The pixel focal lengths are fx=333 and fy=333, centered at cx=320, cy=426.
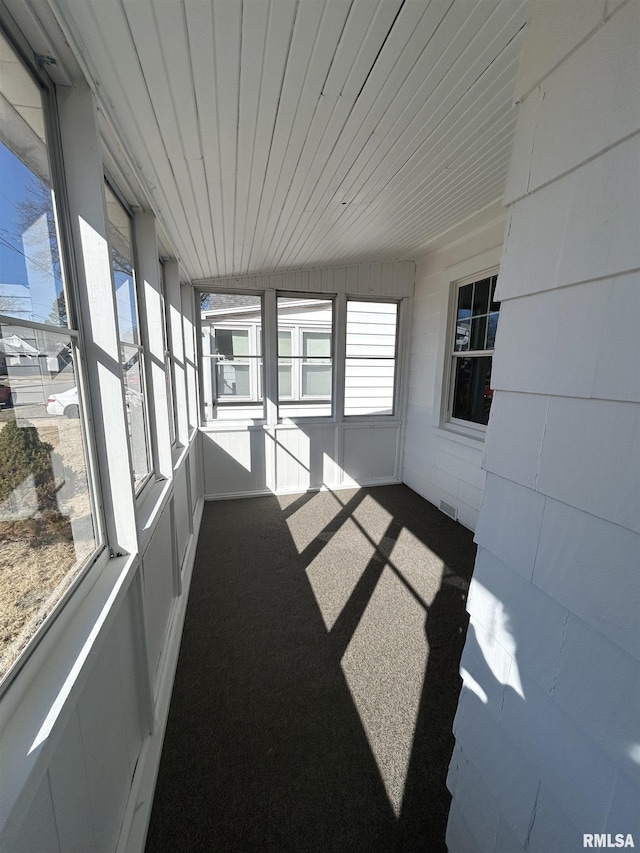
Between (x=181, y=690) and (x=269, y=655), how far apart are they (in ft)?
1.52

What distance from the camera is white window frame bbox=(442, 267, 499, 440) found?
3.31 meters

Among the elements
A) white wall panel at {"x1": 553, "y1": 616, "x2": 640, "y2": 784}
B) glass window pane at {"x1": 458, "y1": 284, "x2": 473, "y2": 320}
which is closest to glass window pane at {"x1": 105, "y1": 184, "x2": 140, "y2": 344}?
white wall panel at {"x1": 553, "y1": 616, "x2": 640, "y2": 784}

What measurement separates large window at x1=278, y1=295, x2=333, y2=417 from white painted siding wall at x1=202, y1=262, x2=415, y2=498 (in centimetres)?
19

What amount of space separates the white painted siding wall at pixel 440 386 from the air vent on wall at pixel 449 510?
4 centimetres

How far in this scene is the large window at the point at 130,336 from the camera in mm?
1503

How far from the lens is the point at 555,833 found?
71 cm

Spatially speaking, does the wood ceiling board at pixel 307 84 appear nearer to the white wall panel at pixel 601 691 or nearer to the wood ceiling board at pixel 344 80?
the wood ceiling board at pixel 344 80

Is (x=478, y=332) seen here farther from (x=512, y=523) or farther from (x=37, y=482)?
(x=37, y=482)

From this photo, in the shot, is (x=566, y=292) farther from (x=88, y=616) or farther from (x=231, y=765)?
(x=231, y=765)

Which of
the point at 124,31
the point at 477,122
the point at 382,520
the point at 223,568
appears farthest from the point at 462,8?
the point at 382,520

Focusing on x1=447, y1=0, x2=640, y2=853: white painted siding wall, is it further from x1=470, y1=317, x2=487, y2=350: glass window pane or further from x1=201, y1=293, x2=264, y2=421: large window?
x1=201, y1=293, x2=264, y2=421: large window

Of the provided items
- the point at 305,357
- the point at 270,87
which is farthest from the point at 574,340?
the point at 305,357

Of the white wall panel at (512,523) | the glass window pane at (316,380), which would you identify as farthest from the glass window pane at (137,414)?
the glass window pane at (316,380)

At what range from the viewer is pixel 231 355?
13.1 feet
